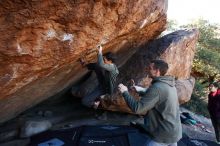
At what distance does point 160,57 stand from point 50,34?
4.43 meters

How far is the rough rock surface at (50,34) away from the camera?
441cm

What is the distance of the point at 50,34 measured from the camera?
16.1 feet

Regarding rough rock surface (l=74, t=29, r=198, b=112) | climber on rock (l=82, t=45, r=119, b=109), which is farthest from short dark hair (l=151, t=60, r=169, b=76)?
rough rock surface (l=74, t=29, r=198, b=112)

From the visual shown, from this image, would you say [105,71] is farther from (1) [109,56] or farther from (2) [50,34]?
(2) [50,34]

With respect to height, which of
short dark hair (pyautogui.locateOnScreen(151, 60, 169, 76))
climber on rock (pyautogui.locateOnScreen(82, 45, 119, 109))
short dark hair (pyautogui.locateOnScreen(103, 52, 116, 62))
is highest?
short dark hair (pyautogui.locateOnScreen(103, 52, 116, 62))

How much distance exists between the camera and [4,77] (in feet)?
16.6

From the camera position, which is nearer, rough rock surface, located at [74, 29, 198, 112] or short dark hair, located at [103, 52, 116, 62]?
short dark hair, located at [103, 52, 116, 62]

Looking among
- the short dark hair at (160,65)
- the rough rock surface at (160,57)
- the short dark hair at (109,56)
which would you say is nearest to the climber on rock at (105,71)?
the short dark hair at (109,56)

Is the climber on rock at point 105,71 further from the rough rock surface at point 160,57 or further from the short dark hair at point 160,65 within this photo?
the short dark hair at point 160,65

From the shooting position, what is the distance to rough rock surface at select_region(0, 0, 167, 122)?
173 inches

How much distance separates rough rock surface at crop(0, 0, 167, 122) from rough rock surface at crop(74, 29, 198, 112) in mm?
1554

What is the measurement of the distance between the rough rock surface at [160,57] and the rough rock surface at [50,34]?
1.55 meters

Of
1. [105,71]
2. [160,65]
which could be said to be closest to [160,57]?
[105,71]

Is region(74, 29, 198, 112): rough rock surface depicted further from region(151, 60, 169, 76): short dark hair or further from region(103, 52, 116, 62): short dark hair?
region(151, 60, 169, 76): short dark hair
